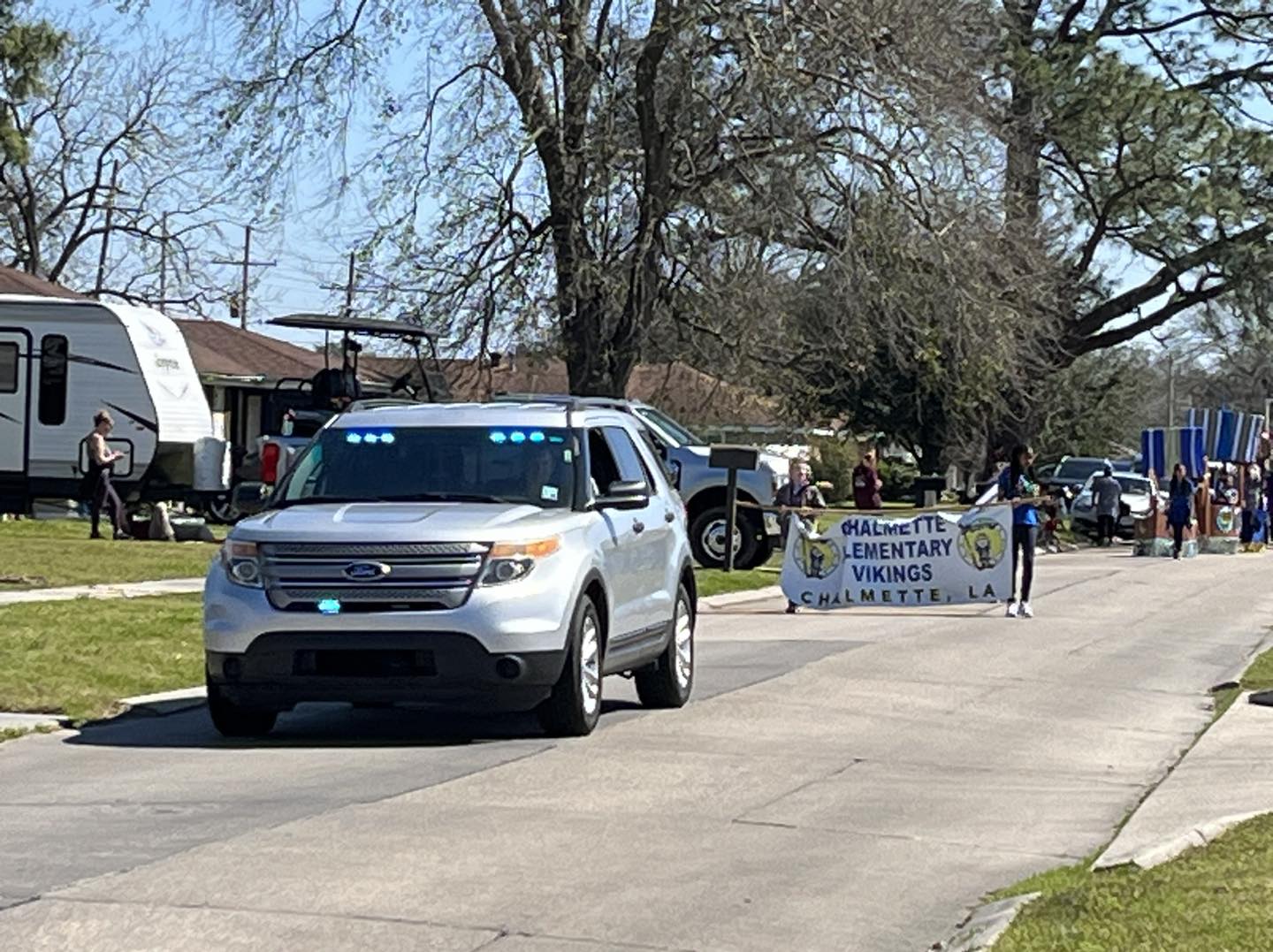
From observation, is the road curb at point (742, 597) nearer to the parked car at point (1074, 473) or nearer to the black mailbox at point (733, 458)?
the black mailbox at point (733, 458)

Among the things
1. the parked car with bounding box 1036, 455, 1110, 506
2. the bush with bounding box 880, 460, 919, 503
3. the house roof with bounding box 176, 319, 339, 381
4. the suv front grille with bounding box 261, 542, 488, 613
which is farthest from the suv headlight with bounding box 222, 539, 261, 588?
the bush with bounding box 880, 460, 919, 503

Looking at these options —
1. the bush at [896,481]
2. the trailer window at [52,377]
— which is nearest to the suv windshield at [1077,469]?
the bush at [896,481]

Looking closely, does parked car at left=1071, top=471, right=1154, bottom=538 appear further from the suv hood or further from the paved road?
the suv hood

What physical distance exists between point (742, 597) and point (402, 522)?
1435 centimetres

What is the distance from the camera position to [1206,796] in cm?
1034

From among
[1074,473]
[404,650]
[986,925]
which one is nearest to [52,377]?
[404,650]

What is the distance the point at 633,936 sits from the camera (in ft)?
24.3

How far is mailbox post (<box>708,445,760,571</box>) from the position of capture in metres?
26.8

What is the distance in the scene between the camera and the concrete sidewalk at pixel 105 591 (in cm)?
1903

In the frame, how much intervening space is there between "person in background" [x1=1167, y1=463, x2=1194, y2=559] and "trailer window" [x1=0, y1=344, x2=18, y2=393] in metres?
20.1

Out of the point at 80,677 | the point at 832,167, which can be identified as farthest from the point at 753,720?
the point at 832,167

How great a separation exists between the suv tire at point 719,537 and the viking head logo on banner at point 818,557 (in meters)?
4.28

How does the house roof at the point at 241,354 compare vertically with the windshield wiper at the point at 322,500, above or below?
above

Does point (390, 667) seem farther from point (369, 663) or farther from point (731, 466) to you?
point (731, 466)
